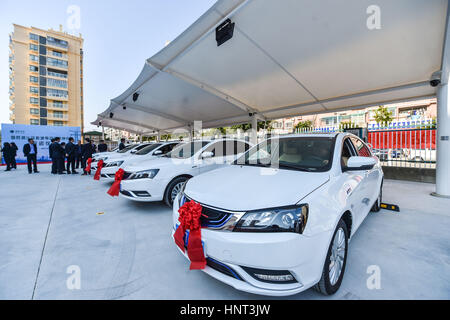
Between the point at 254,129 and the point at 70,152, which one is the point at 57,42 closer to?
the point at 70,152

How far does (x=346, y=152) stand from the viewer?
8.61ft

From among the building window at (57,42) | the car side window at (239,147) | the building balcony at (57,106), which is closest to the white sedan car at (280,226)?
the car side window at (239,147)

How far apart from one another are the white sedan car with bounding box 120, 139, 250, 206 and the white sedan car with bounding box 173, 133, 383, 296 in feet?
Answer: 6.07

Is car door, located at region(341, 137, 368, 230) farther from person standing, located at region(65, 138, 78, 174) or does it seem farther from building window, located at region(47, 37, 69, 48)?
building window, located at region(47, 37, 69, 48)

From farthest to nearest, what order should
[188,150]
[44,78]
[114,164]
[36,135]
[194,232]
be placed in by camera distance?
[44,78]
[36,135]
[114,164]
[188,150]
[194,232]

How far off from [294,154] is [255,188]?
110 cm

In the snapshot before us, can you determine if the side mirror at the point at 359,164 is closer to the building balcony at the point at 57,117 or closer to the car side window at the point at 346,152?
the car side window at the point at 346,152

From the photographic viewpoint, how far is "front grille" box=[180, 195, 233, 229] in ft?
5.46

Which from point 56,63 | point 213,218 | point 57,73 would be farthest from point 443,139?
point 56,63

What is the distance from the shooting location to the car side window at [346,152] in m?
2.36
